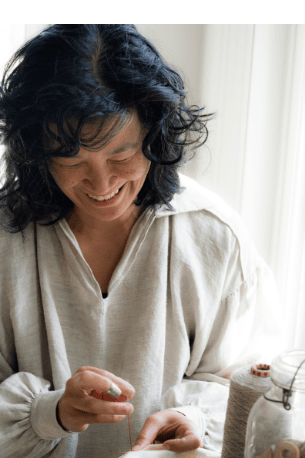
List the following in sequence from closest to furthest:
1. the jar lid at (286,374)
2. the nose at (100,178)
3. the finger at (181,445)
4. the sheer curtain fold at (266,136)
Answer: the jar lid at (286,374) < the finger at (181,445) < the nose at (100,178) < the sheer curtain fold at (266,136)

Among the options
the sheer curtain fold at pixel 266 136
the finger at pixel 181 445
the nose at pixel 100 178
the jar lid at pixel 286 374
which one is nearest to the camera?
the jar lid at pixel 286 374

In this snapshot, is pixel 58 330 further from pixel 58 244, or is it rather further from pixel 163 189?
pixel 163 189

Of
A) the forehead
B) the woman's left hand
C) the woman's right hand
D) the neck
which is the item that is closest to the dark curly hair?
the forehead

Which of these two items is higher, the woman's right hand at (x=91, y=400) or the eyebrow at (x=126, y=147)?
the eyebrow at (x=126, y=147)

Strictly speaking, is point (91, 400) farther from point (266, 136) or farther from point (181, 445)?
point (266, 136)

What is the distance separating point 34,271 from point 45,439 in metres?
0.36

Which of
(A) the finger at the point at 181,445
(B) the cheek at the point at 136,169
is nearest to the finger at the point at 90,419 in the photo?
(A) the finger at the point at 181,445

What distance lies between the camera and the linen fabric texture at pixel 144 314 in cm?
113

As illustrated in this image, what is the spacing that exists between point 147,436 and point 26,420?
0.26 m

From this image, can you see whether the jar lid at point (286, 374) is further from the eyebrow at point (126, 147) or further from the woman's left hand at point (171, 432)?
the eyebrow at point (126, 147)

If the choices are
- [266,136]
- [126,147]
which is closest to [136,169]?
[126,147]

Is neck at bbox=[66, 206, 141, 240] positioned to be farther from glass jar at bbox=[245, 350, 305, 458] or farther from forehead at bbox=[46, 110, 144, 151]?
glass jar at bbox=[245, 350, 305, 458]

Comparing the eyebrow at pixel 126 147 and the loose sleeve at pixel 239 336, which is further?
the loose sleeve at pixel 239 336

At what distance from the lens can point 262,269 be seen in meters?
1.27
